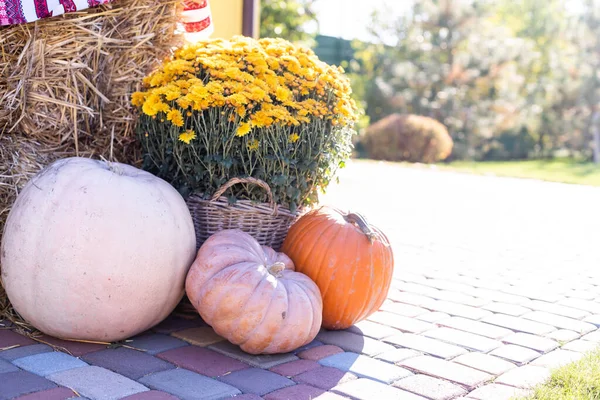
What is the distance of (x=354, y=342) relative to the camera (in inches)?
118

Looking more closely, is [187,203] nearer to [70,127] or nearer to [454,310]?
[70,127]

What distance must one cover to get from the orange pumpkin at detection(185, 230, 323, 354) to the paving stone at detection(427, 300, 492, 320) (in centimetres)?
90

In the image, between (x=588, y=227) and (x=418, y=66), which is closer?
(x=588, y=227)

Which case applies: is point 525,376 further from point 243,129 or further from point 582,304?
point 243,129

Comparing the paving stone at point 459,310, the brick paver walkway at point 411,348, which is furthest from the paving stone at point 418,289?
the paving stone at point 459,310

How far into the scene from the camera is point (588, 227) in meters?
6.24

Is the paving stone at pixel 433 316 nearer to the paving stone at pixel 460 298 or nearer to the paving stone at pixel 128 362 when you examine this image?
the paving stone at pixel 460 298

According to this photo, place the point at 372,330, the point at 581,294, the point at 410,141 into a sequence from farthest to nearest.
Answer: the point at 410,141 < the point at 581,294 < the point at 372,330

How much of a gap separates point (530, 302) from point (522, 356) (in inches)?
34.9

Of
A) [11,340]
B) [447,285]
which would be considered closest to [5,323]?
[11,340]

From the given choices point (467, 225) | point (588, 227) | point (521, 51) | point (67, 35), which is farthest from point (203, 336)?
point (521, 51)

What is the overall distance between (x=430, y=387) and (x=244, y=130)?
4.26ft

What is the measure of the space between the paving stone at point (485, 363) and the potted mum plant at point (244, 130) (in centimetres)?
104

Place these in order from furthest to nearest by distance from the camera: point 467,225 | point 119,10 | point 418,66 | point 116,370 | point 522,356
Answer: point 418,66 < point 467,225 < point 119,10 < point 522,356 < point 116,370
